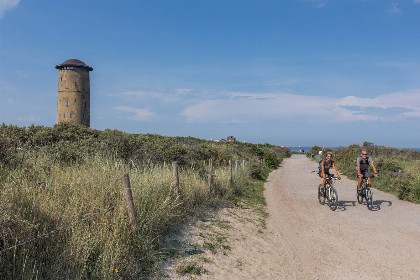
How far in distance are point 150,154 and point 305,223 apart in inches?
276

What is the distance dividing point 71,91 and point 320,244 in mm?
43964

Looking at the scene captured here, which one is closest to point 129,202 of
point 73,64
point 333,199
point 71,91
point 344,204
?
point 333,199

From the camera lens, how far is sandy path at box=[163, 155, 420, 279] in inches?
252

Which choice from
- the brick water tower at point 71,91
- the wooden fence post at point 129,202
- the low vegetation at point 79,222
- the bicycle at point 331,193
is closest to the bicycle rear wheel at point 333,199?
the bicycle at point 331,193

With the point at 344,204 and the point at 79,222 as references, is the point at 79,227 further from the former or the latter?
the point at 344,204

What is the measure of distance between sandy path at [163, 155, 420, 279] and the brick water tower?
Answer: 39439 millimetres

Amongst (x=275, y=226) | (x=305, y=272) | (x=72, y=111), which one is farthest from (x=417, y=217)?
(x=72, y=111)

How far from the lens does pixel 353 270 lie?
6.51 m

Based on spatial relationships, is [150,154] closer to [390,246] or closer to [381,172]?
[390,246]

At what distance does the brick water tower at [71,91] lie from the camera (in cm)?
4459

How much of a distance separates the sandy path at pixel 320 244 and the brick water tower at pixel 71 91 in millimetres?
39439

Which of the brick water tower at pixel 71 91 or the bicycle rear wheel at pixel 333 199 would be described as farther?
the brick water tower at pixel 71 91

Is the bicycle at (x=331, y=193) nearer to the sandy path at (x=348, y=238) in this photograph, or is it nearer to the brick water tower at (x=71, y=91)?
the sandy path at (x=348, y=238)

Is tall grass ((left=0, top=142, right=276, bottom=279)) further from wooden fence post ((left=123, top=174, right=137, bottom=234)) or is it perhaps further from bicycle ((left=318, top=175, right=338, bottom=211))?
bicycle ((left=318, top=175, right=338, bottom=211))
